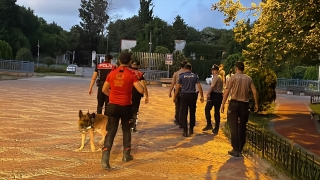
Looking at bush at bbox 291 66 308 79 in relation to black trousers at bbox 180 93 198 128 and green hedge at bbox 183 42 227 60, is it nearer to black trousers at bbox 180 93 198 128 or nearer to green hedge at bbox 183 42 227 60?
green hedge at bbox 183 42 227 60

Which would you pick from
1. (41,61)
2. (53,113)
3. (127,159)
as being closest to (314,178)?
(127,159)

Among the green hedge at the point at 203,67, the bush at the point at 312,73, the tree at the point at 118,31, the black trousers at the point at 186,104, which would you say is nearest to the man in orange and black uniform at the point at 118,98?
the black trousers at the point at 186,104

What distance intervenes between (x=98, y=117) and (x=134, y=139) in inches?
65.6

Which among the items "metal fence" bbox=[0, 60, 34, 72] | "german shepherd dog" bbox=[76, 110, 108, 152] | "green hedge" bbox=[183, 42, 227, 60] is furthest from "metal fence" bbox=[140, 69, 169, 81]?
"green hedge" bbox=[183, 42, 227, 60]

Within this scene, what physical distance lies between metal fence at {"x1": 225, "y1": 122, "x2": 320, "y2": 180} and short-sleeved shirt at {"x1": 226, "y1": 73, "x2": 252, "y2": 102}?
0.94 m

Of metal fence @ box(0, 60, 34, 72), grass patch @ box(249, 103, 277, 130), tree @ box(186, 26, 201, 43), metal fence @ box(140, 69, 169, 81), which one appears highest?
tree @ box(186, 26, 201, 43)

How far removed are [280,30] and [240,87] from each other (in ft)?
15.6

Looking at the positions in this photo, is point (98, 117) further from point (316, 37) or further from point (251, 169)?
point (316, 37)

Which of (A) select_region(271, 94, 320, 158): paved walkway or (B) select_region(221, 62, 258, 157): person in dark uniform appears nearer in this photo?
(B) select_region(221, 62, 258, 157): person in dark uniform

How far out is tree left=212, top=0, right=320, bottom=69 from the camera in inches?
391

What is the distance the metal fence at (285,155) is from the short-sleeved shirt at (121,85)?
113 inches

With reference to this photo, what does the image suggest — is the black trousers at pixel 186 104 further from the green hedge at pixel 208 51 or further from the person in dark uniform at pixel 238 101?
the green hedge at pixel 208 51

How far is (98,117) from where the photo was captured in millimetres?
7406

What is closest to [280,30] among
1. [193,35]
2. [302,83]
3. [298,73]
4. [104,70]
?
[104,70]
